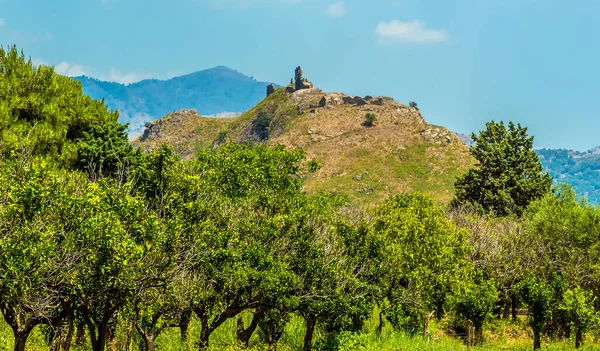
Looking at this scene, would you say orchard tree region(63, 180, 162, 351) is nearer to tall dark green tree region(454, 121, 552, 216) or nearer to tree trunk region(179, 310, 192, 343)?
tree trunk region(179, 310, 192, 343)

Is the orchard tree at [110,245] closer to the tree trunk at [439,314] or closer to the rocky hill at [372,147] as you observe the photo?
the tree trunk at [439,314]

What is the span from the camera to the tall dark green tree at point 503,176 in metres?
70.8

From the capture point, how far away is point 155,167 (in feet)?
66.1

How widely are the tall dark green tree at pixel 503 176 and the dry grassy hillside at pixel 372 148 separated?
4248cm

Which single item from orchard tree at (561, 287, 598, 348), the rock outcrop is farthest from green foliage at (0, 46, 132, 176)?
the rock outcrop

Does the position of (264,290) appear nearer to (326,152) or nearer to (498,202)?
(498,202)

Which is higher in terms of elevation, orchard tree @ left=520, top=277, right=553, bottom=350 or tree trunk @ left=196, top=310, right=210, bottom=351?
orchard tree @ left=520, top=277, right=553, bottom=350

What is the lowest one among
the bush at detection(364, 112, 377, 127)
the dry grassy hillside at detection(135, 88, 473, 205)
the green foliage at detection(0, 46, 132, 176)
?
the green foliage at detection(0, 46, 132, 176)

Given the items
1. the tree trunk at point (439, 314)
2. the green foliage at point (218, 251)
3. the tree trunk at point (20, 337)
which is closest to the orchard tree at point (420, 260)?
the green foliage at point (218, 251)

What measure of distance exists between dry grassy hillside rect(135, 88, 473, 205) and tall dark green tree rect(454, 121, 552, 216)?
4248 centimetres

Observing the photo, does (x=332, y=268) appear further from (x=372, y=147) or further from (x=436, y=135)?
(x=436, y=135)

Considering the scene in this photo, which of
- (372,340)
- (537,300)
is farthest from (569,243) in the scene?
(372,340)

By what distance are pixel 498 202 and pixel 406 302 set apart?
47.9 meters

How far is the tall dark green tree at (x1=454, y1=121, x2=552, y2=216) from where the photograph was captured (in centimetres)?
7075
